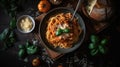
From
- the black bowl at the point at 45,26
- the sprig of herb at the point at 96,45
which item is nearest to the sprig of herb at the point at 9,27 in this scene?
the black bowl at the point at 45,26

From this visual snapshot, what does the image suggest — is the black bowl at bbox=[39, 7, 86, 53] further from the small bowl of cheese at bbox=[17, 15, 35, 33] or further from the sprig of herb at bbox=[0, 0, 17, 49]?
the sprig of herb at bbox=[0, 0, 17, 49]

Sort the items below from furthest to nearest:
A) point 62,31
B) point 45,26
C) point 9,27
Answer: point 9,27
point 45,26
point 62,31

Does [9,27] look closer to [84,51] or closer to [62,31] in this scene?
[62,31]

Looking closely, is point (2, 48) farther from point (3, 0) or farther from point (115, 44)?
point (115, 44)

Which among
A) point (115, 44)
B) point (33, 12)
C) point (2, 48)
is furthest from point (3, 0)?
point (115, 44)

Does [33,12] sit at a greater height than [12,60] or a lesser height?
greater

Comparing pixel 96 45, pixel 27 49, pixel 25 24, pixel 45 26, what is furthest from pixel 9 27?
pixel 96 45

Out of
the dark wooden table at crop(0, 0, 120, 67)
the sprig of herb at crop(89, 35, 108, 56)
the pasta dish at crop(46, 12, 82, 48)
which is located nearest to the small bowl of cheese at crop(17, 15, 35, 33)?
the dark wooden table at crop(0, 0, 120, 67)
